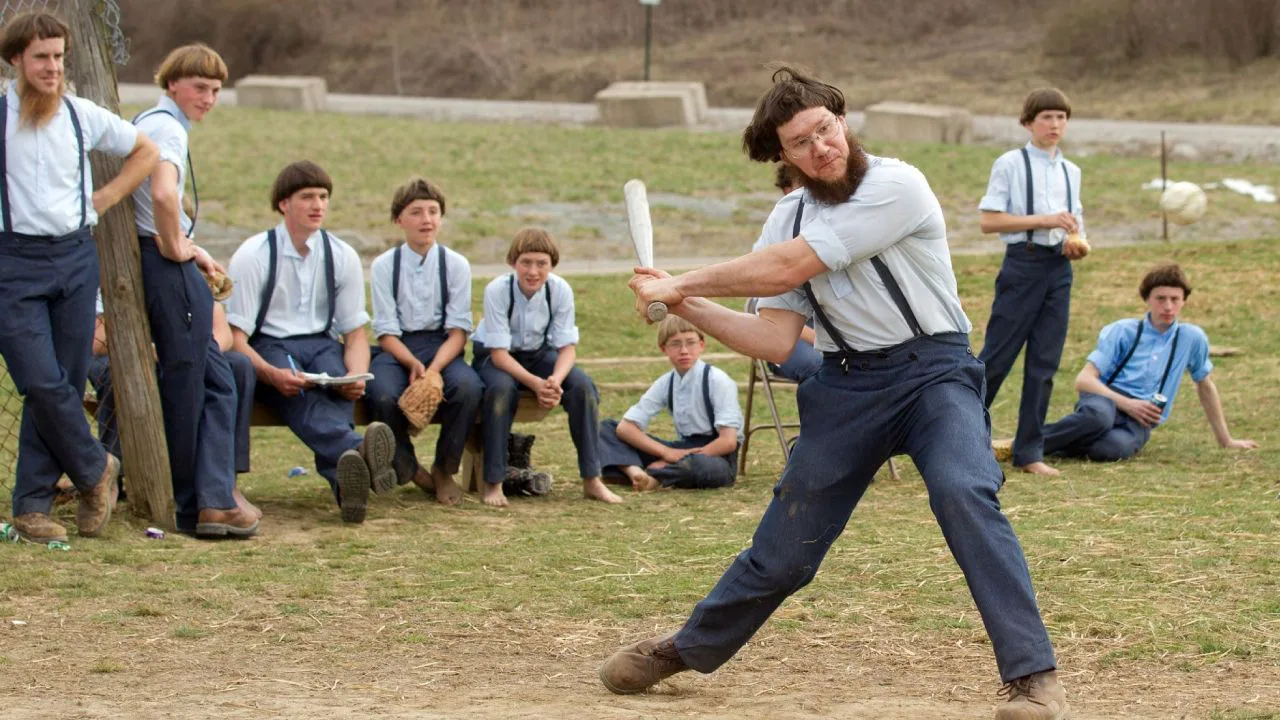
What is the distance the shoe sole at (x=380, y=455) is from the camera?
7879 millimetres

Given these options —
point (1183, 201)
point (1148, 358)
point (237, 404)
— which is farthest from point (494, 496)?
point (1183, 201)

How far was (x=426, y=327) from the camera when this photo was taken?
8.80 meters

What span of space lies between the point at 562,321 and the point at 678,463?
0.98 m

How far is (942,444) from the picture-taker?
4773mm

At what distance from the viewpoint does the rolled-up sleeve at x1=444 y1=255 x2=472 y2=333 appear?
8.79 metres

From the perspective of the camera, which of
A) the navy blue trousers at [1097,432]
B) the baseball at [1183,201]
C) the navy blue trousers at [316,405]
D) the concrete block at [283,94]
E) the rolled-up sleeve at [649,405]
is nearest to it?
the navy blue trousers at [316,405]

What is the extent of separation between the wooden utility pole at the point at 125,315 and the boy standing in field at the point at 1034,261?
4330mm

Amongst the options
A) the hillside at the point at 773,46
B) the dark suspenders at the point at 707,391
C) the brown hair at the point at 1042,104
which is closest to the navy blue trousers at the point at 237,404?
the dark suspenders at the point at 707,391

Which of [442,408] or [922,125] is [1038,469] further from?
[922,125]

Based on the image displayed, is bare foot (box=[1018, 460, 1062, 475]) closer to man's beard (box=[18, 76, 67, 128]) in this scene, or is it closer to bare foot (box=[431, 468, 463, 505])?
bare foot (box=[431, 468, 463, 505])

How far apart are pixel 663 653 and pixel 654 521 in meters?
2.92

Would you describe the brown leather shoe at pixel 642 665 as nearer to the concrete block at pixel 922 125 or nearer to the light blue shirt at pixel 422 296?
the light blue shirt at pixel 422 296

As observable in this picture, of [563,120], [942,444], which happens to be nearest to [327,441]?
[942,444]

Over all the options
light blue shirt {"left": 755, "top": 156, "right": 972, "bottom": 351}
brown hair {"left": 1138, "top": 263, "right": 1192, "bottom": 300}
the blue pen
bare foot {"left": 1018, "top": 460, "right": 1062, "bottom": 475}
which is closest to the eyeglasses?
light blue shirt {"left": 755, "top": 156, "right": 972, "bottom": 351}
